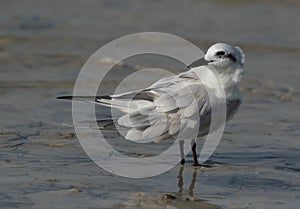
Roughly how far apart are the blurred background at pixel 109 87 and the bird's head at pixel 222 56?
25.7 inches

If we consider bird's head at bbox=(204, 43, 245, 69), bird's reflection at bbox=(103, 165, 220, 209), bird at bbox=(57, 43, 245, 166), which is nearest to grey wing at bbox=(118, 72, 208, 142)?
bird at bbox=(57, 43, 245, 166)

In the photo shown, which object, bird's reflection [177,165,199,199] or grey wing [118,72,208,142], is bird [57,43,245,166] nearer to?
grey wing [118,72,208,142]

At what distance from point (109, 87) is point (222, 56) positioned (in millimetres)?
2629

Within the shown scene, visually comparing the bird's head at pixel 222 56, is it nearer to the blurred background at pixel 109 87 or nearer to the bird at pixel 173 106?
the bird at pixel 173 106

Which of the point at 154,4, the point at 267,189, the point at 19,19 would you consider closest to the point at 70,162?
the point at 267,189

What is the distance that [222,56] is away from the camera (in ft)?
16.2

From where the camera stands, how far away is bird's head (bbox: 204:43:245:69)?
16.1 feet

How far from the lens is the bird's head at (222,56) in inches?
193

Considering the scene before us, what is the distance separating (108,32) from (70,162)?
5019 mm

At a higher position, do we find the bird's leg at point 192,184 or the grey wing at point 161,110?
the grey wing at point 161,110

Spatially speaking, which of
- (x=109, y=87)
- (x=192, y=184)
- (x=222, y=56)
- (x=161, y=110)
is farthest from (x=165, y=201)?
(x=109, y=87)

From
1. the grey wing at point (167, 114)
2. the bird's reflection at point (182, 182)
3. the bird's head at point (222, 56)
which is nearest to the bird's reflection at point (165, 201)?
the bird's reflection at point (182, 182)

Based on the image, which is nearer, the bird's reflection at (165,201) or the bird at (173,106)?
the bird's reflection at (165,201)

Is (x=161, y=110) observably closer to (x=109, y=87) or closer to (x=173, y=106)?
(x=173, y=106)
